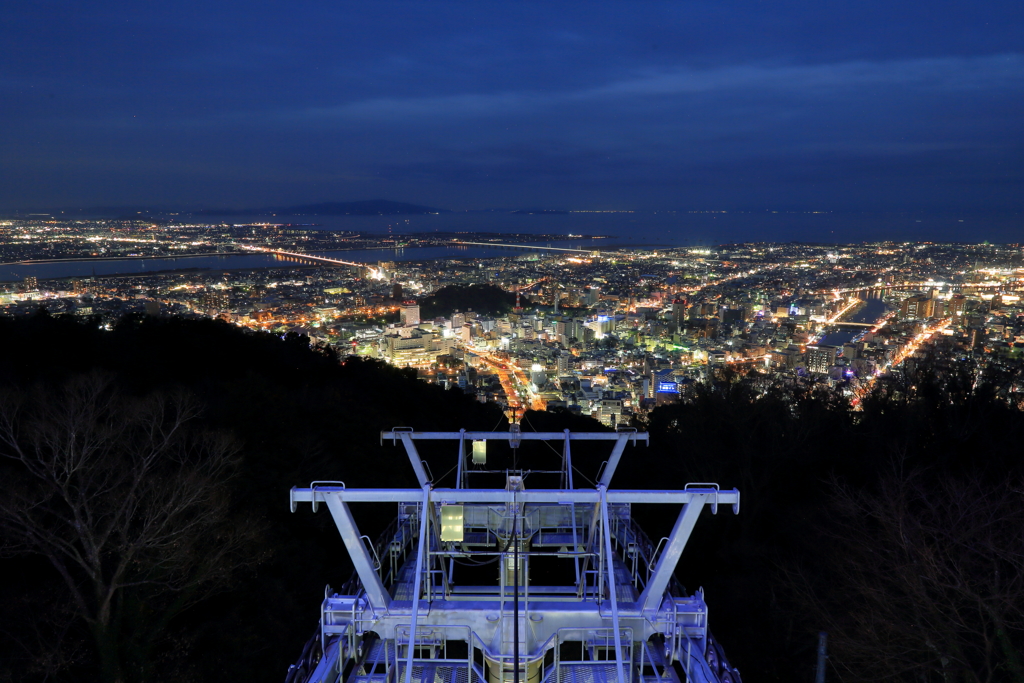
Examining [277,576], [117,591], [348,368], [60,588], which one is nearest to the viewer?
[60,588]

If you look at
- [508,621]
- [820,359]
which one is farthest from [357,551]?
[820,359]

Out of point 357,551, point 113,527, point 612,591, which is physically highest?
point 113,527

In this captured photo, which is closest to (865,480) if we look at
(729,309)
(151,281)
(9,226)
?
(729,309)

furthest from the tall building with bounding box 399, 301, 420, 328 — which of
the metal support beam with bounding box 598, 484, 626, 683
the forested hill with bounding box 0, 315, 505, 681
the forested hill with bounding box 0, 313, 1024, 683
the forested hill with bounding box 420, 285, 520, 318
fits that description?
the metal support beam with bounding box 598, 484, 626, 683

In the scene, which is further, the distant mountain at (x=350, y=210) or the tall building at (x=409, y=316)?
the distant mountain at (x=350, y=210)

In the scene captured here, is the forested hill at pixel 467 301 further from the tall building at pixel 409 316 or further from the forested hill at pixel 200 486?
the forested hill at pixel 200 486

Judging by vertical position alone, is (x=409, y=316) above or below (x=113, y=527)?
above

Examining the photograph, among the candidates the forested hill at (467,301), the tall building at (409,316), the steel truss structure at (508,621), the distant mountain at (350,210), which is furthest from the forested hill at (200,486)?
the distant mountain at (350,210)

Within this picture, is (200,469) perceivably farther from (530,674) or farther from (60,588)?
(530,674)

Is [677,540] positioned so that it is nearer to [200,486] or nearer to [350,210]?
[200,486]
